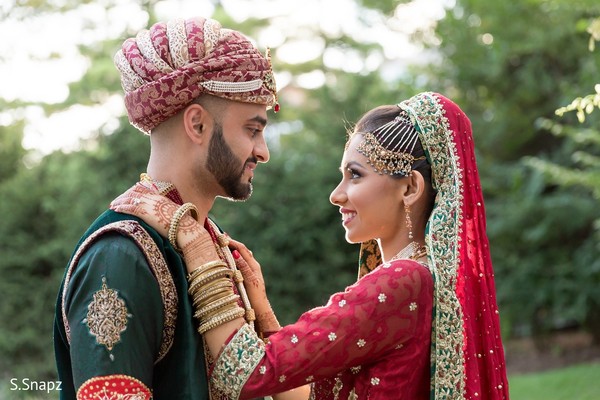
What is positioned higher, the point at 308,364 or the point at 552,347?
the point at 308,364

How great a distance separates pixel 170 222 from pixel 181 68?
0.50 m

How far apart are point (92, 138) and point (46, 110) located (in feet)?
6.85

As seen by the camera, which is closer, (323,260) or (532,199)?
(323,260)

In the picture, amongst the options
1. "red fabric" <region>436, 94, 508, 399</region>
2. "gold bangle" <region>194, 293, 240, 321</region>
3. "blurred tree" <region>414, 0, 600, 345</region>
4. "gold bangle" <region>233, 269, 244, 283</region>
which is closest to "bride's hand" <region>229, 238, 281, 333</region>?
"gold bangle" <region>233, 269, 244, 283</region>

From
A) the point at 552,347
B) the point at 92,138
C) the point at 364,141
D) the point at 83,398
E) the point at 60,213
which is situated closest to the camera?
the point at 83,398

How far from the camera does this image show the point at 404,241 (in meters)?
3.15

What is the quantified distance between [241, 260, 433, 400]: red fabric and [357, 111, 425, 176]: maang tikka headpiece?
348 millimetres

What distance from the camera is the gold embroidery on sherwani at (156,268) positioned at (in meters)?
2.64

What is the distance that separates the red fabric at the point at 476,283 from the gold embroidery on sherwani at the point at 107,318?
3.78 feet

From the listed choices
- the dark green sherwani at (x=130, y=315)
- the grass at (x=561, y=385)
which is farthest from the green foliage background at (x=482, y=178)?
the dark green sherwani at (x=130, y=315)

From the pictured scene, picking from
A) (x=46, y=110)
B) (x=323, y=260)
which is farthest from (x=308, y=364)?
(x=46, y=110)

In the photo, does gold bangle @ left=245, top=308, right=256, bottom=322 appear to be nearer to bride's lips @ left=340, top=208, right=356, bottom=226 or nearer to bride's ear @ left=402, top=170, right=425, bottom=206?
bride's lips @ left=340, top=208, right=356, bottom=226

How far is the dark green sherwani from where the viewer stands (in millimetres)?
2496

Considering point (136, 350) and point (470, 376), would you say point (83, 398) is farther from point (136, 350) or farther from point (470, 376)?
point (470, 376)
